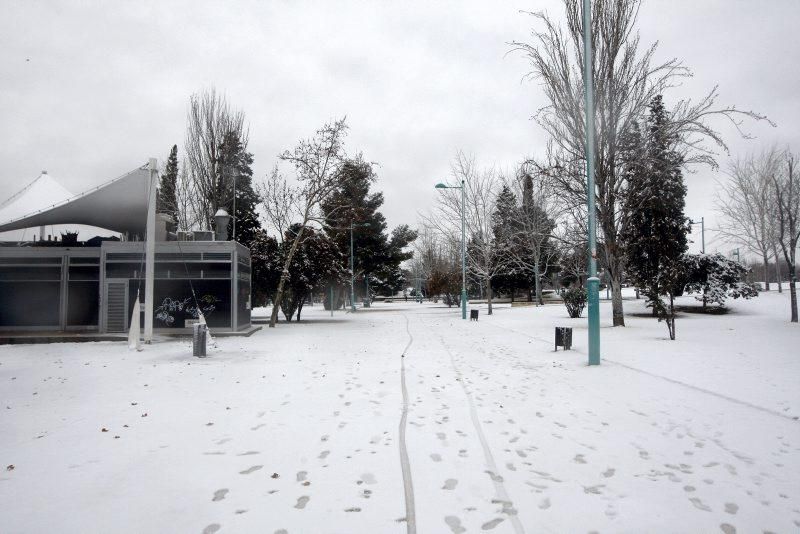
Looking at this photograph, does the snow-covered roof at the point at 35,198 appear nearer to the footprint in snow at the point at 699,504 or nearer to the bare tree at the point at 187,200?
the bare tree at the point at 187,200

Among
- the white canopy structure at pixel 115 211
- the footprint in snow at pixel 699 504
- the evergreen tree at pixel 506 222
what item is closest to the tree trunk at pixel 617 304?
the evergreen tree at pixel 506 222

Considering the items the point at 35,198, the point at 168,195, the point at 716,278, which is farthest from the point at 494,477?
the point at 168,195

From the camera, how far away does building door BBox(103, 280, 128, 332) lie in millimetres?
19078

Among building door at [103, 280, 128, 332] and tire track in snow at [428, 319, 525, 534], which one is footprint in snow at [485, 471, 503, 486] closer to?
tire track in snow at [428, 319, 525, 534]

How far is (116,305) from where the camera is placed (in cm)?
1914

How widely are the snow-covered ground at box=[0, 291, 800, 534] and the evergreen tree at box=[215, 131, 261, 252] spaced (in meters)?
23.8

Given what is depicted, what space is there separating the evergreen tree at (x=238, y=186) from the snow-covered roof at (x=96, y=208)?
8.03m

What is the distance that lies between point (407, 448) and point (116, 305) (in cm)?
1806

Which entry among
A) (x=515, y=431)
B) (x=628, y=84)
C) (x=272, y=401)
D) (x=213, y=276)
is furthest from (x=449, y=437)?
(x=628, y=84)

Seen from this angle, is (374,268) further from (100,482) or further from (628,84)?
(100,482)

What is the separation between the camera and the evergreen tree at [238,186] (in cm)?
3662

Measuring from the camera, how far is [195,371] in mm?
10039

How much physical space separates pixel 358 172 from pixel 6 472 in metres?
21.4

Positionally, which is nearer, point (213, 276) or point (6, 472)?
point (6, 472)
